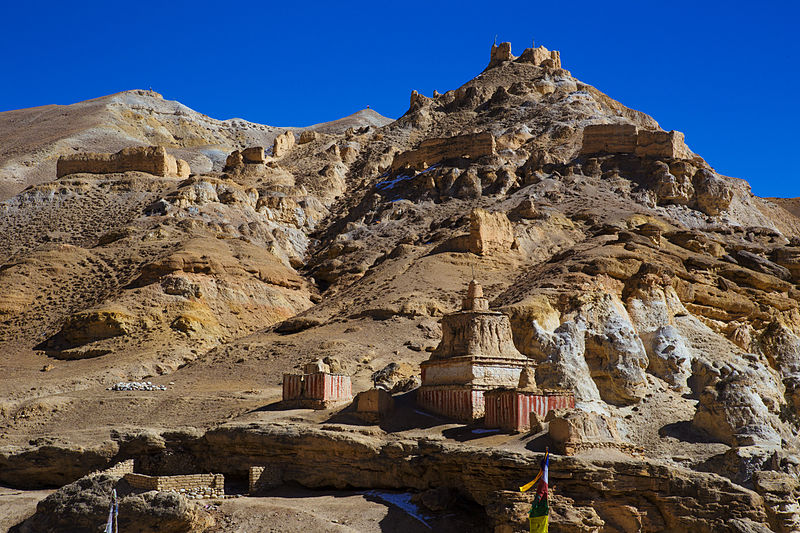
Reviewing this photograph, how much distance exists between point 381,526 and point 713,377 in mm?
15340

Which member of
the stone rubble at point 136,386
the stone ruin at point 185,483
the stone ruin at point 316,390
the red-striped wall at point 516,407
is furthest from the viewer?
the stone rubble at point 136,386

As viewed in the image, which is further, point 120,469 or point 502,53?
point 502,53

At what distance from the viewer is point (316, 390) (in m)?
35.8

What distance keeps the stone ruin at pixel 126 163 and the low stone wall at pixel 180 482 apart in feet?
171

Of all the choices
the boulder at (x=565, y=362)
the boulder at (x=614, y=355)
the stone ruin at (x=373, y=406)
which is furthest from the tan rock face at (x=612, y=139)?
the stone ruin at (x=373, y=406)

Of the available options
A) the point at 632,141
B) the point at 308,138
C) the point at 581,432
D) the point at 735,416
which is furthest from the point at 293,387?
the point at 308,138

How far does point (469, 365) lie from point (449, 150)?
4747cm

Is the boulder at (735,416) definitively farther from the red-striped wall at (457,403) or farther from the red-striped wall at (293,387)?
the red-striped wall at (293,387)

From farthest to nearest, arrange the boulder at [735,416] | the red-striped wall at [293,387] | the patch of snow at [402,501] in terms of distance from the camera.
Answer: the red-striped wall at [293,387], the boulder at [735,416], the patch of snow at [402,501]

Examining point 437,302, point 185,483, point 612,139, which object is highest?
point 612,139

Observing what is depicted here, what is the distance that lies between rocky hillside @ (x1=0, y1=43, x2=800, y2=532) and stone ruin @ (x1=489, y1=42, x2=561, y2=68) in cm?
106

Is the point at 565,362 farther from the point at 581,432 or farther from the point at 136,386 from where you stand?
the point at 136,386

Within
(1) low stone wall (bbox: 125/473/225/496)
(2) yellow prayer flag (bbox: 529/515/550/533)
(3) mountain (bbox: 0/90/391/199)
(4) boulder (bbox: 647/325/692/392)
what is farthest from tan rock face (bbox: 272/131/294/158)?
(2) yellow prayer flag (bbox: 529/515/550/533)

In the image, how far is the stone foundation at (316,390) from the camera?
35.6 metres
